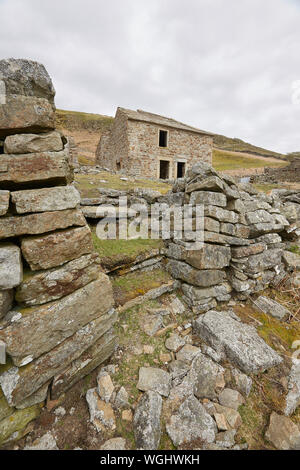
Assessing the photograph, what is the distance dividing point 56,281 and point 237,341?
3.16 m

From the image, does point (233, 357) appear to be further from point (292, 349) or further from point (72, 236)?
point (72, 236)

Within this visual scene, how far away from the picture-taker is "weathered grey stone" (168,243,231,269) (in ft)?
13.0

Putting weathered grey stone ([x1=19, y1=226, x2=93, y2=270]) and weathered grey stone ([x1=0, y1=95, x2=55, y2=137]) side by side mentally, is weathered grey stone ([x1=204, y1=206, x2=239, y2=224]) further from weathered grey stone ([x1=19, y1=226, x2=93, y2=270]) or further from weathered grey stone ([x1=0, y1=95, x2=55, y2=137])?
weathered grey stone ([x1=0, y1=95, x2=55, y2=137])

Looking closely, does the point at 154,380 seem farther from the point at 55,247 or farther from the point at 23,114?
the point at 23,114

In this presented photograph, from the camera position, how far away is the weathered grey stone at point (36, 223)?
6.71 ft

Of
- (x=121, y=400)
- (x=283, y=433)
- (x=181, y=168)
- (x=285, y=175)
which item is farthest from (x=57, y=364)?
(x=285, y=175)

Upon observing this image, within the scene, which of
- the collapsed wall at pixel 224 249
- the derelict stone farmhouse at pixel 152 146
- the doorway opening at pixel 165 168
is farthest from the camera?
the doorway opening at pixel 165 168

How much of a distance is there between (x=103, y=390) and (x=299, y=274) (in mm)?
5789

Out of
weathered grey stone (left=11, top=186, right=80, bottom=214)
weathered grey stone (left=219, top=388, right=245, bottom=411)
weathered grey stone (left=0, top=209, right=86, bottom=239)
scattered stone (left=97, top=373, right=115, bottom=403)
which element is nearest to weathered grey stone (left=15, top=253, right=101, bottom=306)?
weathered grey stone (left=0, top=209, right=86, bottom=239)

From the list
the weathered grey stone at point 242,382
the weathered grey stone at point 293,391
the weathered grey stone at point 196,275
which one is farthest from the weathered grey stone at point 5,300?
the weathered grey stone at point 293,391

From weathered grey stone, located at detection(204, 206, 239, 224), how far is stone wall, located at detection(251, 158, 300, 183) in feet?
59.6

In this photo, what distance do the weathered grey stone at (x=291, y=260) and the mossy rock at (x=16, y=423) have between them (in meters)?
6.41

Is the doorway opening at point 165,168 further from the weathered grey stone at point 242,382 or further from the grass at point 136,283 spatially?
the weathered grey stone at point 242,382
